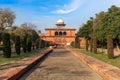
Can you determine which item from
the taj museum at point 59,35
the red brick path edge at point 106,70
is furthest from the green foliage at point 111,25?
the taj museum at point 59,35

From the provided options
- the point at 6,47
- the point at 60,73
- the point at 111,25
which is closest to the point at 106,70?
the point at 60,73

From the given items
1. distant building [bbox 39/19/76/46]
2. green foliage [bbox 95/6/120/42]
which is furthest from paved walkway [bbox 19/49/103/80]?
distant building [bbox 39/19/76/46]

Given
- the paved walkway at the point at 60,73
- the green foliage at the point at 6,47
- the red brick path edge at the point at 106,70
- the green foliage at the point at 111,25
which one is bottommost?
the paved walkway at the point at 60,73

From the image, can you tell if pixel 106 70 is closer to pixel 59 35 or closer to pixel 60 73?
pixel 60 73

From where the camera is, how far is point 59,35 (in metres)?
122

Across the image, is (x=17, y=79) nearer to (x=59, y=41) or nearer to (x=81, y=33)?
(x=81, y=33)

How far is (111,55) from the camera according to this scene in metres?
23.8

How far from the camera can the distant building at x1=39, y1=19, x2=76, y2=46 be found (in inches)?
4761

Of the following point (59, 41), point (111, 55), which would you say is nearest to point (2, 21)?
point (111, 55)

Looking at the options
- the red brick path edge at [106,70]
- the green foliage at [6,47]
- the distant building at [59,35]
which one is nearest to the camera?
the red brick path edge at [106,70]

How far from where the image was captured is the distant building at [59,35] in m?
121

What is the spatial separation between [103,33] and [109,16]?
7.39 ft

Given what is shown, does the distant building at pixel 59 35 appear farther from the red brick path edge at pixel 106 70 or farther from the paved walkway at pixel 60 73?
the red brick path edge at pixel 106 70

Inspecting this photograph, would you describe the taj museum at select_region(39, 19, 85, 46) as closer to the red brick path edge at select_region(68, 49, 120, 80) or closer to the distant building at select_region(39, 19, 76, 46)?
the distant building at select_region(39, 19, 76, 46)
